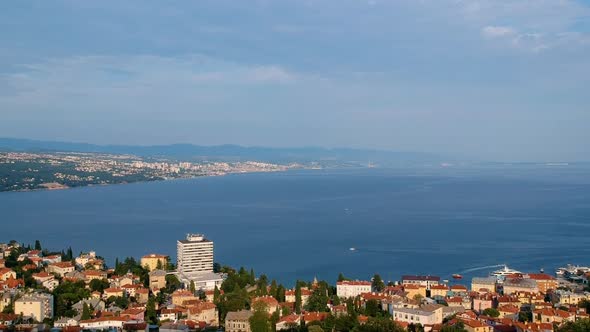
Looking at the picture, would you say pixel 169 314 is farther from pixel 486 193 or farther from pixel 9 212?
pixel 486 193

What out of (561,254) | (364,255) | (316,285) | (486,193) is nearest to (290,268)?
(364,255)

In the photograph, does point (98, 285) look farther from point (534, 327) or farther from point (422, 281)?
point (534, 327)

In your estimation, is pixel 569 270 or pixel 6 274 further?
pixel 569 270

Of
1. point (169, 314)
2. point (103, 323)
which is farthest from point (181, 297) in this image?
point (103, 323)

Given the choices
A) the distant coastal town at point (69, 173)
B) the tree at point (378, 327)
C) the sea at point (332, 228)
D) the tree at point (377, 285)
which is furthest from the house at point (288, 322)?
the distant coastal town at point (69, 173)

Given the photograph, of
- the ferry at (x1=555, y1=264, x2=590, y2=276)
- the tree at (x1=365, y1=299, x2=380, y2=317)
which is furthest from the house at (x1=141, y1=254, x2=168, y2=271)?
the ferry at (x1=555, y1=264, x2=590, y2=276)
